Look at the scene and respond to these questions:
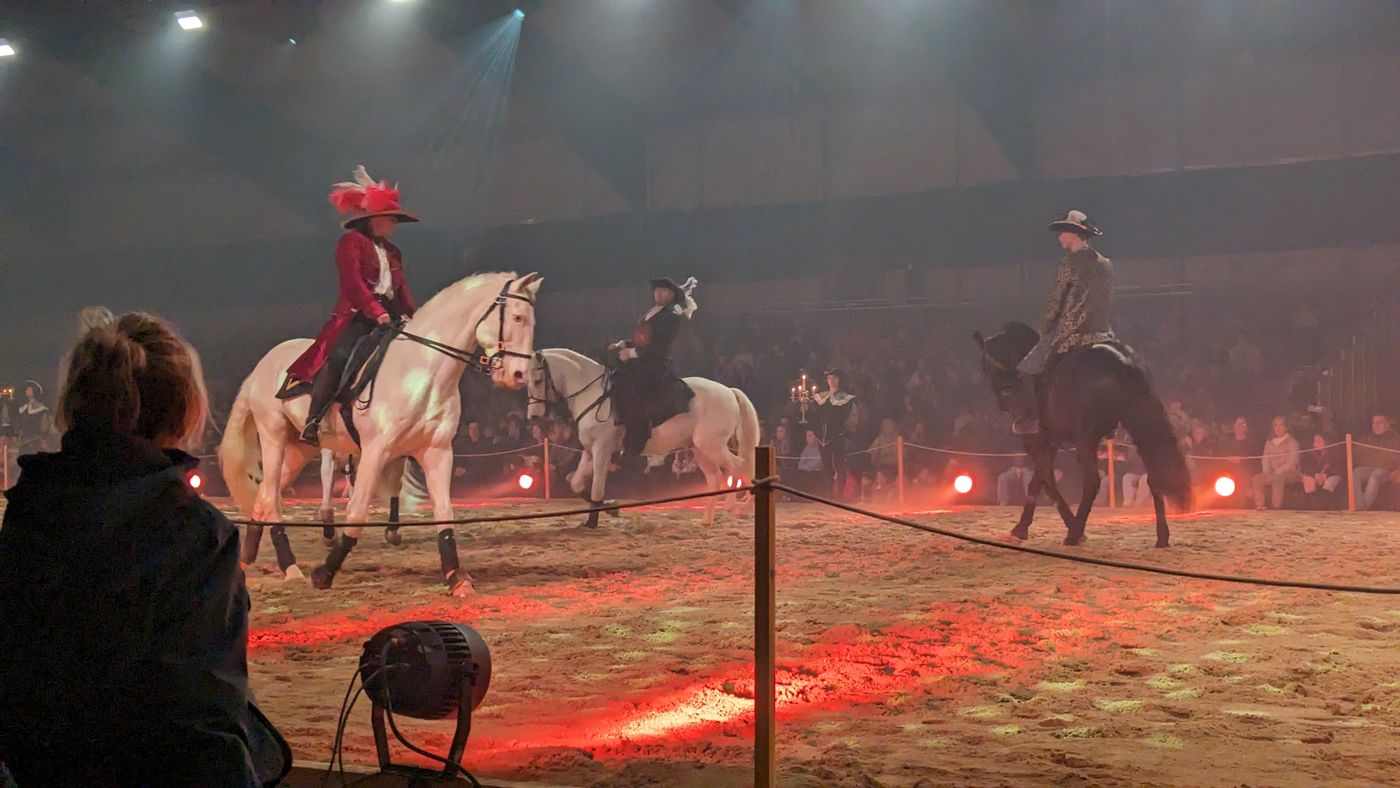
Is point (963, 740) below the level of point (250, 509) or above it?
below

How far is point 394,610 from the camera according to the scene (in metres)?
6.48

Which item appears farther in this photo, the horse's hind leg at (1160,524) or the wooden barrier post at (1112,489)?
the wooden barrier post at (1112,489)

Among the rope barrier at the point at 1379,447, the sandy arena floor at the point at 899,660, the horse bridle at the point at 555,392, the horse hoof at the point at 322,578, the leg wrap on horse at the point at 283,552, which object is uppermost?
the horse bridle at the point at 555,392

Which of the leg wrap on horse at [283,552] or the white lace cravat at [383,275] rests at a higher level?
the white lace cravat at [383,275]

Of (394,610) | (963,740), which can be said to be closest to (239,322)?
(394,610)

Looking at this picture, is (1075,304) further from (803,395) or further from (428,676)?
(428,676)

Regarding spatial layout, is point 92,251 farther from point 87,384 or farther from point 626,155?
point 87,384

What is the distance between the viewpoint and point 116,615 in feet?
5.53

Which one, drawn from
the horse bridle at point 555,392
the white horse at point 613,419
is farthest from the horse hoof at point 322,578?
the horse bridle at point 555,392

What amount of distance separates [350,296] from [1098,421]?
552cm

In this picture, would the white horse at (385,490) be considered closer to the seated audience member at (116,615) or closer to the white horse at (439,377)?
the white horse at (439,377)

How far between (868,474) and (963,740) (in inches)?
360

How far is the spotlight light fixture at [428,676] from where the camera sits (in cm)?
281

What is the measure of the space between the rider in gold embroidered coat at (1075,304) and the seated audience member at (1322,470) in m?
4.53
